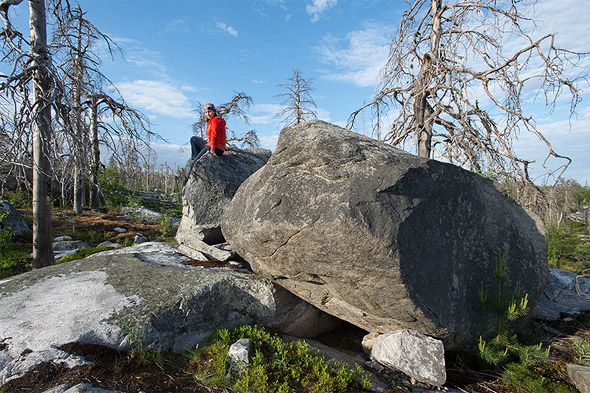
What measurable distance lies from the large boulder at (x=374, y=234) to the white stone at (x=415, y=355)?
0.15 metres

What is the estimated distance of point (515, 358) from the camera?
518 cm

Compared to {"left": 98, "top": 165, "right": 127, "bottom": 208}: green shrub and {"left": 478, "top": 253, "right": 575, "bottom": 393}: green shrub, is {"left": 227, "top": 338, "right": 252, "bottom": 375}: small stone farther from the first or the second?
{"left": 98, "top": 165, "right": 127, "bottom": 208}: green shrub

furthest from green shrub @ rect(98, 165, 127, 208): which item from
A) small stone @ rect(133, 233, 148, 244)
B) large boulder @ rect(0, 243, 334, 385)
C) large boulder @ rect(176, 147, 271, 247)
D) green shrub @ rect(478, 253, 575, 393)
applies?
green shrub @ rect(478, 253, 575, 393)

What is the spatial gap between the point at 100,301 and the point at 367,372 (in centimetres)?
369

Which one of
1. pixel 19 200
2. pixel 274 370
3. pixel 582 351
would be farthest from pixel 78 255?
pixel 19 200

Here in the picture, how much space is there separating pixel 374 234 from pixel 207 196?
4.45 meters

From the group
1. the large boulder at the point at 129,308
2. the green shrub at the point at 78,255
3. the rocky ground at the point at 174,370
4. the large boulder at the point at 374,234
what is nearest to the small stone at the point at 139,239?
the green shrub at the point at 78,255

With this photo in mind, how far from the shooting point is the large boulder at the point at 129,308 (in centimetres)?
414

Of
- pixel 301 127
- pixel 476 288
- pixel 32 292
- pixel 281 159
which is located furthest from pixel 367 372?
pixel 32 292

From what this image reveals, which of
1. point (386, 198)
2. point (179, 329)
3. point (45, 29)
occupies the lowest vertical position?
point (179, 329)

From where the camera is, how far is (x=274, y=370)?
4211 millimetres

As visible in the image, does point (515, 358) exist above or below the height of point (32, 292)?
below

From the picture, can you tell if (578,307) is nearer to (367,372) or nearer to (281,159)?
(367,372)

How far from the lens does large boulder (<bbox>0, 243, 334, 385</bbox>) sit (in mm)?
4145
